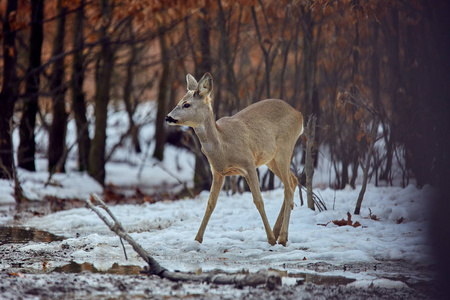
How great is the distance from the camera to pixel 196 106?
727cm

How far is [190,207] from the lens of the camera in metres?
11.2

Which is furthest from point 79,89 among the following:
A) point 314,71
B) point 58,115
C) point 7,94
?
point 314,71

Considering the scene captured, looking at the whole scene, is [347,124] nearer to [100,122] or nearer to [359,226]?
[359,226]

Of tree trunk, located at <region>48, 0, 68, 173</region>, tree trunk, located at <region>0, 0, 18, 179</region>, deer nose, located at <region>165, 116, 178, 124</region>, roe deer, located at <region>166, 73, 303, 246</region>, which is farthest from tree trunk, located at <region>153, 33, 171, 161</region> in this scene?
deer nose, located at <region>165, 116, 178, 124</region>

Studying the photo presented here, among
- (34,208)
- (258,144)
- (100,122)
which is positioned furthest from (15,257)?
(100,122)

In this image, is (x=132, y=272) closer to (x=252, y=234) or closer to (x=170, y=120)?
(x=170, y=120)

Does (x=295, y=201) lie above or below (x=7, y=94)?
below

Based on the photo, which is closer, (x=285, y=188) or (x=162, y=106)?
(x=285, y=188)

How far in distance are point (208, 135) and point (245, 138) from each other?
573 mm

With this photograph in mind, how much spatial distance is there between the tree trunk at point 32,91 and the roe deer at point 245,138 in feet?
29.7

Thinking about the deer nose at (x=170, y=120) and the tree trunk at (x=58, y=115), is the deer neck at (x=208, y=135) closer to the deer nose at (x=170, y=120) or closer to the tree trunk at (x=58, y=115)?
the deer nose at (x=170, y=120)

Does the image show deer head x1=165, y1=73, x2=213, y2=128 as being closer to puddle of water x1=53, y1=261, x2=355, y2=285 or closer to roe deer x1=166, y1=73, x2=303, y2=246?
roe deer x1=166, y1=73, x2=303, y2=246

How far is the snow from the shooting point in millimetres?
6508

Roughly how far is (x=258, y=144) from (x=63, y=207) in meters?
6.40
